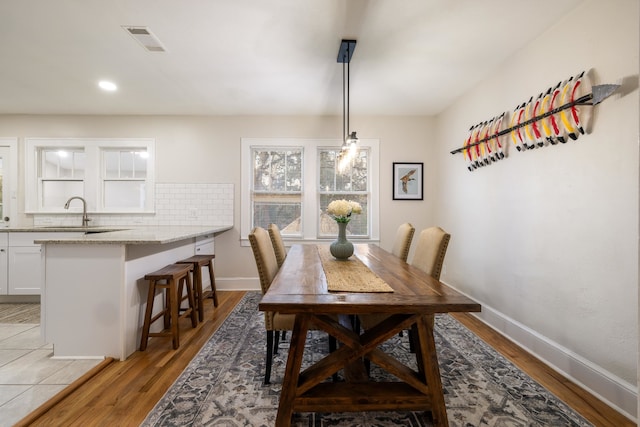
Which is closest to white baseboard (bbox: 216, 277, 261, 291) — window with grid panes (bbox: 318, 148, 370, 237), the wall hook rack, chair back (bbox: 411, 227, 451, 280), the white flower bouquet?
window with grid panes (bbox: 318, 148, 370, 237)

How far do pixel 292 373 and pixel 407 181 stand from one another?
3.28 metres

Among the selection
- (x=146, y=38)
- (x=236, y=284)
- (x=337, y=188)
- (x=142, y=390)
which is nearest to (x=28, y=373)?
(x=142, y=390)

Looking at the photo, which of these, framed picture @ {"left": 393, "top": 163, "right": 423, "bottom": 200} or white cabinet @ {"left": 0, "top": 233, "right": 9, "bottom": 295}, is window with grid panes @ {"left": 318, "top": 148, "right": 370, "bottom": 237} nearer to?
framed picture @ {"left": 393, "top": 163, "right": 423, "bottom": 200}

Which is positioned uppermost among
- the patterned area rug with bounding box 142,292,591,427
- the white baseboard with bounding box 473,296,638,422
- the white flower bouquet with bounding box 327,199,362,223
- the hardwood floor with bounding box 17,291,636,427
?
the white flower bouquet with bounding box 327,199,362,223

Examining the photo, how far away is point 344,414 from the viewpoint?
1.54 metres

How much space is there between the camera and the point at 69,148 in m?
4.01

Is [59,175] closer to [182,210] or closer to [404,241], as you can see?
[182,210]

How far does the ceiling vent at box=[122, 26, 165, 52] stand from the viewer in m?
2.14

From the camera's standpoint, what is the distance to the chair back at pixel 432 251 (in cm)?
186

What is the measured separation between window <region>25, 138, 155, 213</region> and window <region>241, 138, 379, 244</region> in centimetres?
152

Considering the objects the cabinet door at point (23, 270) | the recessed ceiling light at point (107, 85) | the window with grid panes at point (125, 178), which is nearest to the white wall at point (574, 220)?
the recessed ceiling light at point (107, 85)

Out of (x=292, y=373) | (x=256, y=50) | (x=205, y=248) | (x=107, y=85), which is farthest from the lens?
(x=205, y=248)

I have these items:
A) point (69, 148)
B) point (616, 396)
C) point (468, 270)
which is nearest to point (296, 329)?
point (616, 396)

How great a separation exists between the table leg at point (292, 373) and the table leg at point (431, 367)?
0.57 m
